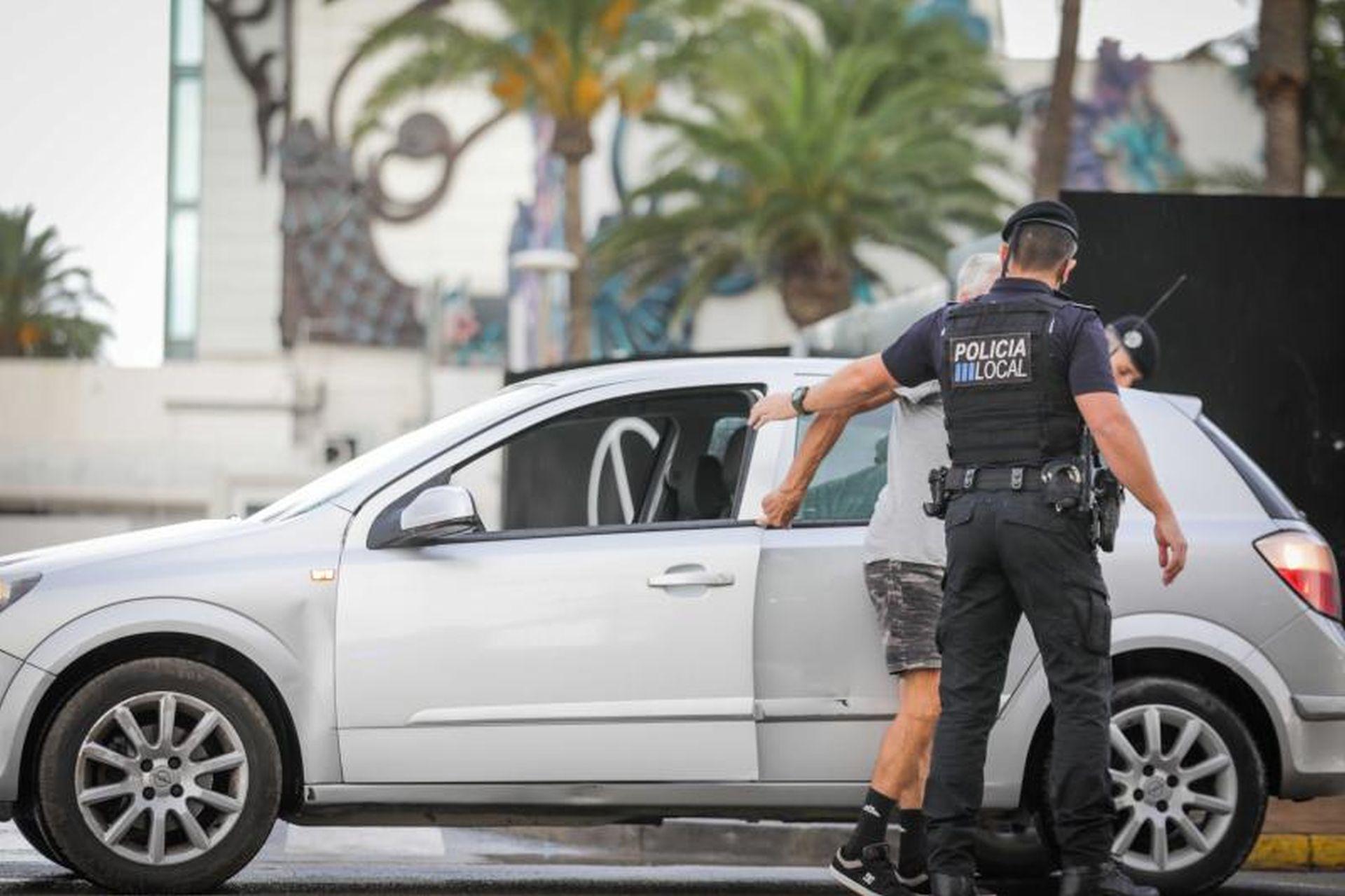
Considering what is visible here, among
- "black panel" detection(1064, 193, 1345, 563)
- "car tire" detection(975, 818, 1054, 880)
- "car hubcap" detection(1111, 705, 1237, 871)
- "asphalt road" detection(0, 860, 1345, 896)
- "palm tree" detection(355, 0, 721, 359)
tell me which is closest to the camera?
"car hubcap" detection(1111, 705, 1237, 871)

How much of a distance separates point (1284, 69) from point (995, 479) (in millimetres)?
18459

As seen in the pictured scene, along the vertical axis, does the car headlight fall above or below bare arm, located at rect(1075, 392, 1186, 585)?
below

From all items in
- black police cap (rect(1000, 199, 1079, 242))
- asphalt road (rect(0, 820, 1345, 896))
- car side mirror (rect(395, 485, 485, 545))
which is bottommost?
asphalt road (rect(0, 820, 1345, 896))

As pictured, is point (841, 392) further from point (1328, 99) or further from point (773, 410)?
point (1328, 99)

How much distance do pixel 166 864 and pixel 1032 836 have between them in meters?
2.54

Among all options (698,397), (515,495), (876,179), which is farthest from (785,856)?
(876,179)

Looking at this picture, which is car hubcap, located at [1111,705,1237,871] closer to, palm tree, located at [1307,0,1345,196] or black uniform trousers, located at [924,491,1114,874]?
black uniform trousers, located at [924,491,1114,874]

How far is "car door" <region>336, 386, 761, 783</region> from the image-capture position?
21.0 feet

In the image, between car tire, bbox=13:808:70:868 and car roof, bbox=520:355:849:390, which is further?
car roof, bbox=520:355:849:390

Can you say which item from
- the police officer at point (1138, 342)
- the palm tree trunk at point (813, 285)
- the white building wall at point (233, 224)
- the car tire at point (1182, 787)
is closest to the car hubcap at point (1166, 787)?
the car tire at point (1182, 787)

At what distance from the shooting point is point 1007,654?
6031mm

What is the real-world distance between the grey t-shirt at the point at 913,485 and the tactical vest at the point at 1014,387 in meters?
0.31

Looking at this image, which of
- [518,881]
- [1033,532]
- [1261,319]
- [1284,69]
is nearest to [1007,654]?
[1033,532]

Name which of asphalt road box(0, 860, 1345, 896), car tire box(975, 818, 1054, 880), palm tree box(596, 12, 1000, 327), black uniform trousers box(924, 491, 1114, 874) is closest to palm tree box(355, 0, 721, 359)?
palm tree box(596, 12, 1000, 327)
